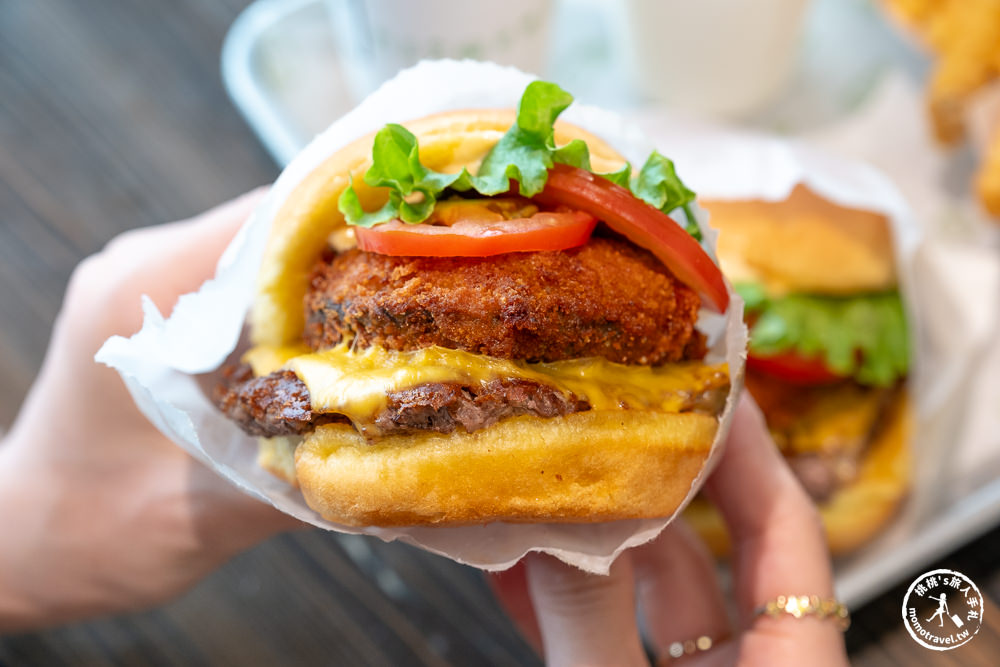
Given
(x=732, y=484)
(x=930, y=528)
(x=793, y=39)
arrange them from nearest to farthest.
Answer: (x=732, y=484), (x=930, y=528), (x=793, y=39)

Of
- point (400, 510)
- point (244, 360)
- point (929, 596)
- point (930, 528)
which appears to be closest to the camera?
point (400, 510)

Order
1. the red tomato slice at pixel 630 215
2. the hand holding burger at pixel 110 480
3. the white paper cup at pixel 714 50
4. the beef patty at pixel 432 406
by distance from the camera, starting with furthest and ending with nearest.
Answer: the white paper cup at pixel 714 50
the hand holding burger at pixel 110 480
the red tomato slice at pixel 630 215
the beef patty at pixel 432 406

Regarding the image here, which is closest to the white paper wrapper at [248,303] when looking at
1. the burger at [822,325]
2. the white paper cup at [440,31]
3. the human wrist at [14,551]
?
the human wrist at [14,551]

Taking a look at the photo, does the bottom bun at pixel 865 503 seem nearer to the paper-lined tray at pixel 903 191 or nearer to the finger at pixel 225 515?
the paper-lined tray at pixel 903 191

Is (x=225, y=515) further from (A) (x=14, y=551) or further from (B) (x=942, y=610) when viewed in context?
(B) (x=942, y=610)

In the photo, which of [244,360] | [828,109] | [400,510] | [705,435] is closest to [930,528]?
[705,435]

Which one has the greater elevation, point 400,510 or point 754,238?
point 400,510

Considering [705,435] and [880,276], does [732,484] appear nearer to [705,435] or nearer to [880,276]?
[705,435]
